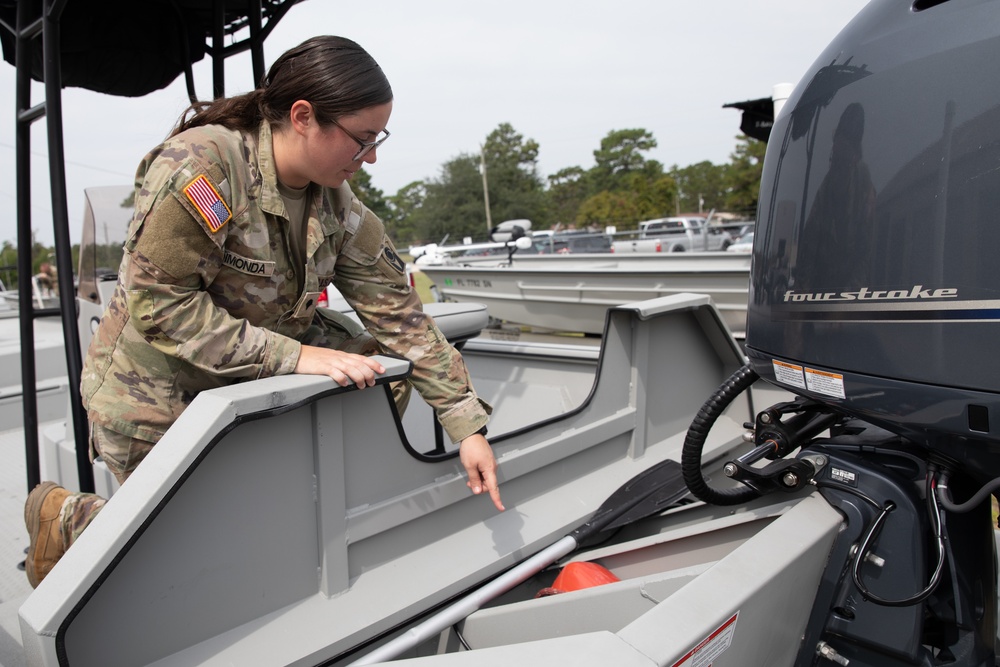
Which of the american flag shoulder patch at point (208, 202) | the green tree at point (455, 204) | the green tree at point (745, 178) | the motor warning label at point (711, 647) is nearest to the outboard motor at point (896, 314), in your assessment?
the motor warning label at point (711, 647)

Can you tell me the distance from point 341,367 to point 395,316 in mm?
454

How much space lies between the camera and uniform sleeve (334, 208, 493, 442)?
1.79 m

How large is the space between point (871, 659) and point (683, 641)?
531 mm

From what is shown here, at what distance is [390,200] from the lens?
6862cm

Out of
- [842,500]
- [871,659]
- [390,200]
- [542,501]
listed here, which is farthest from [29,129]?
[390,200]

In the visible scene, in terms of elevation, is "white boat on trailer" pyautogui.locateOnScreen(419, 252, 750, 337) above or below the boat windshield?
below

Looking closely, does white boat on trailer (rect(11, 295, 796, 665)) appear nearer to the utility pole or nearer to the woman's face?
the woman's face

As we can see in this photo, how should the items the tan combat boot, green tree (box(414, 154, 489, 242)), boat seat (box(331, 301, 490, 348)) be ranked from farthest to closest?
green tree (box(414, 154, 489, 242)) < boat seat (box(331, 301, 490, 348)) < the tan combat boot

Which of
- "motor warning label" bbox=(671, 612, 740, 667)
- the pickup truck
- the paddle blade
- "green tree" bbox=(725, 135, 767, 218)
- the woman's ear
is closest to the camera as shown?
"motor warning label" bbox=(671, 612, 740, 667)

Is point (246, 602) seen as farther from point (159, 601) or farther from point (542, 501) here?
point (542, 501)

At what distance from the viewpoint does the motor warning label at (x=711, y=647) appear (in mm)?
1048

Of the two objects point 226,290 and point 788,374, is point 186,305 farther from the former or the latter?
point 788,374

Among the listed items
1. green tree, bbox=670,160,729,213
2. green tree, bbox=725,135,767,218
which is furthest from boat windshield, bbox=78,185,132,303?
green tree, bbox=670,160,729,213

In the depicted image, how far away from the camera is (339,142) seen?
149 centimetres
